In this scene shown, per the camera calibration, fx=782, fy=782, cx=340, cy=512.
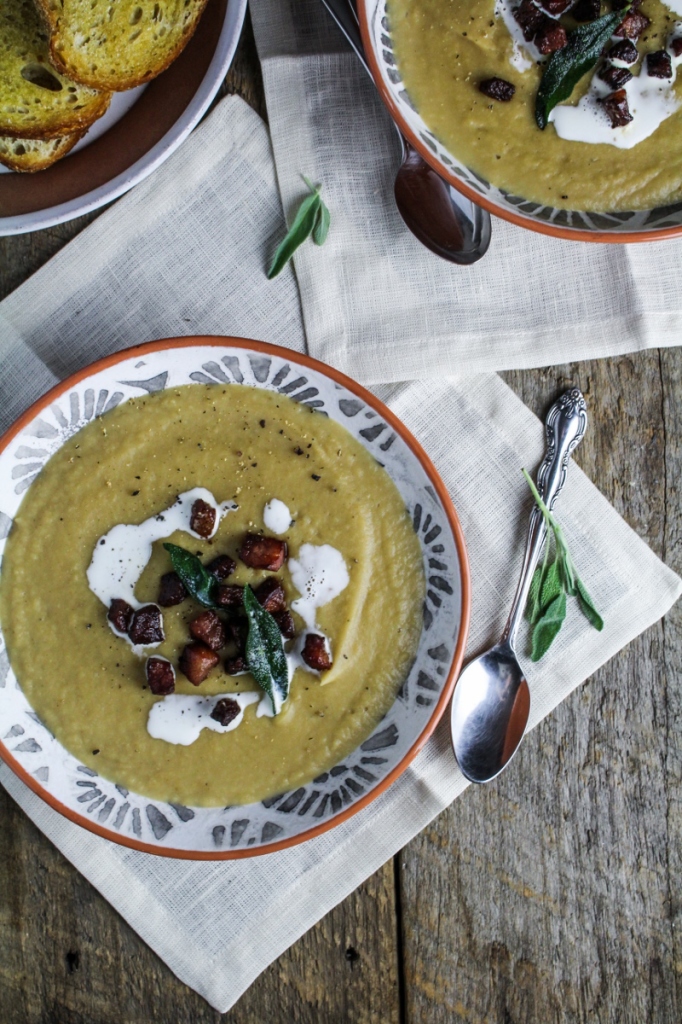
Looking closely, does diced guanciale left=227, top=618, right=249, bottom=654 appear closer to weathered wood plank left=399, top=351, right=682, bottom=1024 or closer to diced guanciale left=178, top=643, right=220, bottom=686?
diced guanciale left=178, top=643, right=220, bottom=686

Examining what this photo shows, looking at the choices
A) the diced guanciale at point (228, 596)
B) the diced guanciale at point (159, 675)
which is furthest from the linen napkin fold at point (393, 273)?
the diced guanciale at point (159, 675)

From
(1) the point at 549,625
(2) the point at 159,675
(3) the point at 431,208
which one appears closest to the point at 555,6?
(3) the point at 431,208

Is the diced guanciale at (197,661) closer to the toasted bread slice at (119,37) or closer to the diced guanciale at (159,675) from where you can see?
the diced guanciale at (159,675)

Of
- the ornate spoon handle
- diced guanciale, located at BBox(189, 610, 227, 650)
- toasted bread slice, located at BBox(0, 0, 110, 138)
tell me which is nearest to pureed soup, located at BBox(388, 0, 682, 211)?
the ornate spoon handle

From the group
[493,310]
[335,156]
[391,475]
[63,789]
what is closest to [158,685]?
[63,789]

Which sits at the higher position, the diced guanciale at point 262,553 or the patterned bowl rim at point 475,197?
the patterned bowl rim at point 475,197

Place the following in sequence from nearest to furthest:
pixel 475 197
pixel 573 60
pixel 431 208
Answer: pixel 475 197, pixel 573 60, pixel 431 208

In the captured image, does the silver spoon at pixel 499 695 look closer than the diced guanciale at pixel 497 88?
No

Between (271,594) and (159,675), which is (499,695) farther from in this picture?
(159,675)
